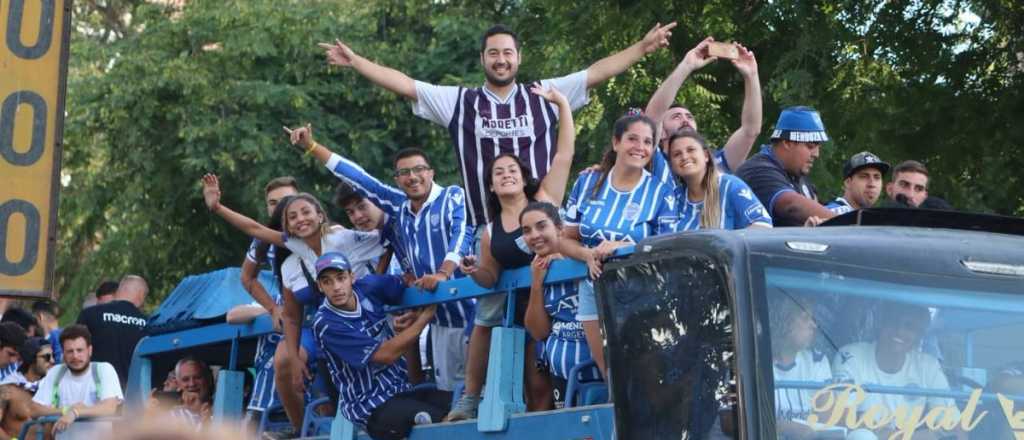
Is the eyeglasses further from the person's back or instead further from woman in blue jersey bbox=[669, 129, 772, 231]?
the person's back

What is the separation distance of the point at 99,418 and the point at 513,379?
5098 mm

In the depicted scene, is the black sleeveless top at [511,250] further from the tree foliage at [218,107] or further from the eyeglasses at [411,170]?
the tree foliage at [218,107]

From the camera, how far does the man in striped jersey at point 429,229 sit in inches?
366

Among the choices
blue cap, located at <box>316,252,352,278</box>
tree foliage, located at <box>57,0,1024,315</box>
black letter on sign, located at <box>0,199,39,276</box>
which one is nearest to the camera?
black letter on sign, located at <box>0,199,39,276</box>

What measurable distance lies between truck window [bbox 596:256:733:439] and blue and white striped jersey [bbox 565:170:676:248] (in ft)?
2.61

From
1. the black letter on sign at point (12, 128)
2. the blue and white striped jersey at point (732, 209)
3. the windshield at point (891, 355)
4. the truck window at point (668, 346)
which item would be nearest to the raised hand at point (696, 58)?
the blue and white striped jersey at point (732, 209)

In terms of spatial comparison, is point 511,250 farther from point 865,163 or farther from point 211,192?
point 211,192

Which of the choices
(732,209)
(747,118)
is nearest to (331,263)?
(732,209)

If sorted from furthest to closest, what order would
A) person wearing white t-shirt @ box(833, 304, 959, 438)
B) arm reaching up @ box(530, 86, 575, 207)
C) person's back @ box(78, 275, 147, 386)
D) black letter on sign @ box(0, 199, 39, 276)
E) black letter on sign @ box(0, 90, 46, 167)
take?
person's back @ box(78, 275, 147, 386)
arm reaching up @ box(530, 86, 575, 207)
person wearing white t-shirt @ box(833, 304, 959, 438)
black letter on sign @ box(0, 90, 46, 167)
black letter on sign @ box(0, 199, 39, 276)

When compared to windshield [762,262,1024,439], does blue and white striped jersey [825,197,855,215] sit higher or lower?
higher

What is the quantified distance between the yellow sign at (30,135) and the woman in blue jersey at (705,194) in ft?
9.07

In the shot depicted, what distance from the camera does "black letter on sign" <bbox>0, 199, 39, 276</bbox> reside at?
20.7ft

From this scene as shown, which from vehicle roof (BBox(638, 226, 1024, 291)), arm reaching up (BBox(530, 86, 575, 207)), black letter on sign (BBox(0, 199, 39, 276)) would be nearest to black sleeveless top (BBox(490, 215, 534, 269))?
arm reaching up (BBox(530, 86, 575, 207))

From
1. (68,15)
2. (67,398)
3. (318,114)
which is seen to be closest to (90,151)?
(318,114)
